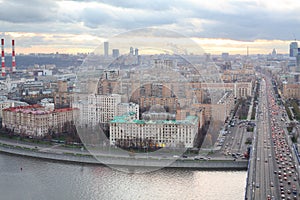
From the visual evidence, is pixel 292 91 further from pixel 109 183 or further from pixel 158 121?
pixel 109 183

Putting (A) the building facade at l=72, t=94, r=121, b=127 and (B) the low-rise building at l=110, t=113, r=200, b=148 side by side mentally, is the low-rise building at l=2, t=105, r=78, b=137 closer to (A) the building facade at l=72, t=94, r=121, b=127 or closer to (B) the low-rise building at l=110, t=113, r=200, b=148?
(A) the building facade at l=72, t=94, r=121, b=127

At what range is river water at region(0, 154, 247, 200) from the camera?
13.2 ft

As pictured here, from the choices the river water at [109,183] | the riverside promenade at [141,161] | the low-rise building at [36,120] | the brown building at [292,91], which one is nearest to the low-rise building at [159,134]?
the riverside promenade at [141,161]

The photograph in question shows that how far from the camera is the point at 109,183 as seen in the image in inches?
173

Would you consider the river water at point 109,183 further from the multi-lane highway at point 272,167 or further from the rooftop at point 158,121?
the rooftop at point 158,121

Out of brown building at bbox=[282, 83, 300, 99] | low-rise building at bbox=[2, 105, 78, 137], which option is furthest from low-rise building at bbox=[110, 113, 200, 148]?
brown building at bbox=[282, 83, 300, 99]

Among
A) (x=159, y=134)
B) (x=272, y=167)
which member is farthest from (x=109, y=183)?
(x=272, y=167)

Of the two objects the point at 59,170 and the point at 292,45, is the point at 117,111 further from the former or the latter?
the point at 292,45

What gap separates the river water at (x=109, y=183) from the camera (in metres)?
4.04

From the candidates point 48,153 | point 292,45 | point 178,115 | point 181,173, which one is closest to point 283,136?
point 178,115

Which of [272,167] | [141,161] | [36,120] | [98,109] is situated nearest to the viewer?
[272,167]

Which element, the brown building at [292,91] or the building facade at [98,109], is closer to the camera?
the building facade at [98,109]

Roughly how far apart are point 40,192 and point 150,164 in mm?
1402

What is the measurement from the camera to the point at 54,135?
22.2ft
